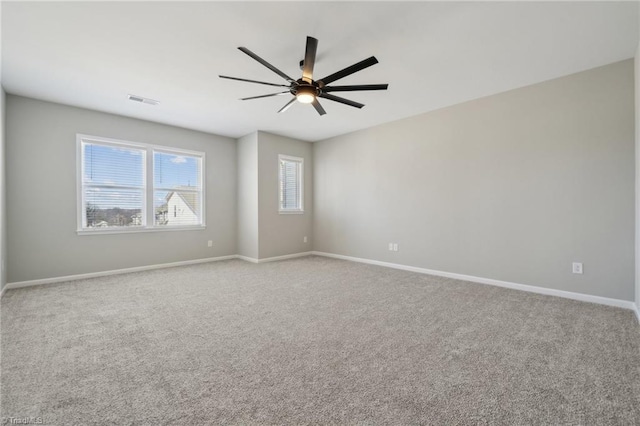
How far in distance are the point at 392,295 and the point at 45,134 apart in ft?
17.4

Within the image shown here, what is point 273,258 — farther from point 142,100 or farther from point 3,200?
point 3,200

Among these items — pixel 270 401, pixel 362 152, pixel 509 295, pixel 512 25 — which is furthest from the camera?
pixel 362 152

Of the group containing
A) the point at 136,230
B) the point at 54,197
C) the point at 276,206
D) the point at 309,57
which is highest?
the point at 309,57

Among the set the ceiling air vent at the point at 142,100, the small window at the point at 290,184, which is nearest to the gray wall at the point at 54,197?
the ceiling air vent at the point at 142,100

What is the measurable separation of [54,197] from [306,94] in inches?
160

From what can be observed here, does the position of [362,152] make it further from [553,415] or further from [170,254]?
[553,415]

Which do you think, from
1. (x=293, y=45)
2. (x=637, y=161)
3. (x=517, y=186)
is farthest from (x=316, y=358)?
(x=637, y=161)

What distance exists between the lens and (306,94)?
106 inches

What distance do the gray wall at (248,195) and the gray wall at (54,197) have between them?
145 cm

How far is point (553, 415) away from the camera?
1.42 meters

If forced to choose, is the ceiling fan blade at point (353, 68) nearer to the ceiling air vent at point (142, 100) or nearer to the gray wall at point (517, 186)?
the gray wall at point (517, 186)

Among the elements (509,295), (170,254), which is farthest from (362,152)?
(170,254)

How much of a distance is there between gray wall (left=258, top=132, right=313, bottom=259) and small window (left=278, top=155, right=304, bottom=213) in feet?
0.35

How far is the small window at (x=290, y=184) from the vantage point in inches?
236
